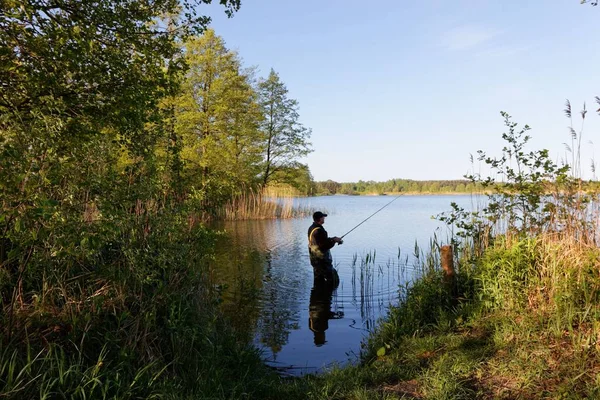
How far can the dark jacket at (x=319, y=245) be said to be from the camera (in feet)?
34.4

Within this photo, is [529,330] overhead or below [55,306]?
below

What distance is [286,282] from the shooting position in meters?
11.8

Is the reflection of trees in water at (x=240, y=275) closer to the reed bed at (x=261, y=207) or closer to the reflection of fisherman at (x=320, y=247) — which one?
the reflection of fisherman at (x=320, y=247)

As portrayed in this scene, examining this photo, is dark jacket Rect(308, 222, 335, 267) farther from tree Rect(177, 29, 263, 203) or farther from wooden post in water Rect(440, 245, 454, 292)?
tree Rect(177, 29, 263, 203)

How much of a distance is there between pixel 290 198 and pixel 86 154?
26.8 m

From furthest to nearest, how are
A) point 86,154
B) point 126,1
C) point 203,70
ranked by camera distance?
point 203,70, point 126,1, point 86,154

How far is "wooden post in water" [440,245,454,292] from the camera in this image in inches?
271

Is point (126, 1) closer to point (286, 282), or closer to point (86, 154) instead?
point (86, 154)

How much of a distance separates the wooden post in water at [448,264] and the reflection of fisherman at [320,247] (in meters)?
3.69

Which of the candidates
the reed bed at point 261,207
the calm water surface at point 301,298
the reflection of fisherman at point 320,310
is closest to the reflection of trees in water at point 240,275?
the calm water surface at point 301,298

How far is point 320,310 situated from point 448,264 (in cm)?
366

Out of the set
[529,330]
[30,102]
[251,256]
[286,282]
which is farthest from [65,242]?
[251,256]

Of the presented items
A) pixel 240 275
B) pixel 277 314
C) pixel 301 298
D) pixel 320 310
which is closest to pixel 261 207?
pixel 240 275

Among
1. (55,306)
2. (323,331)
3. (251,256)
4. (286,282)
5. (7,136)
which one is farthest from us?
(251,256)
